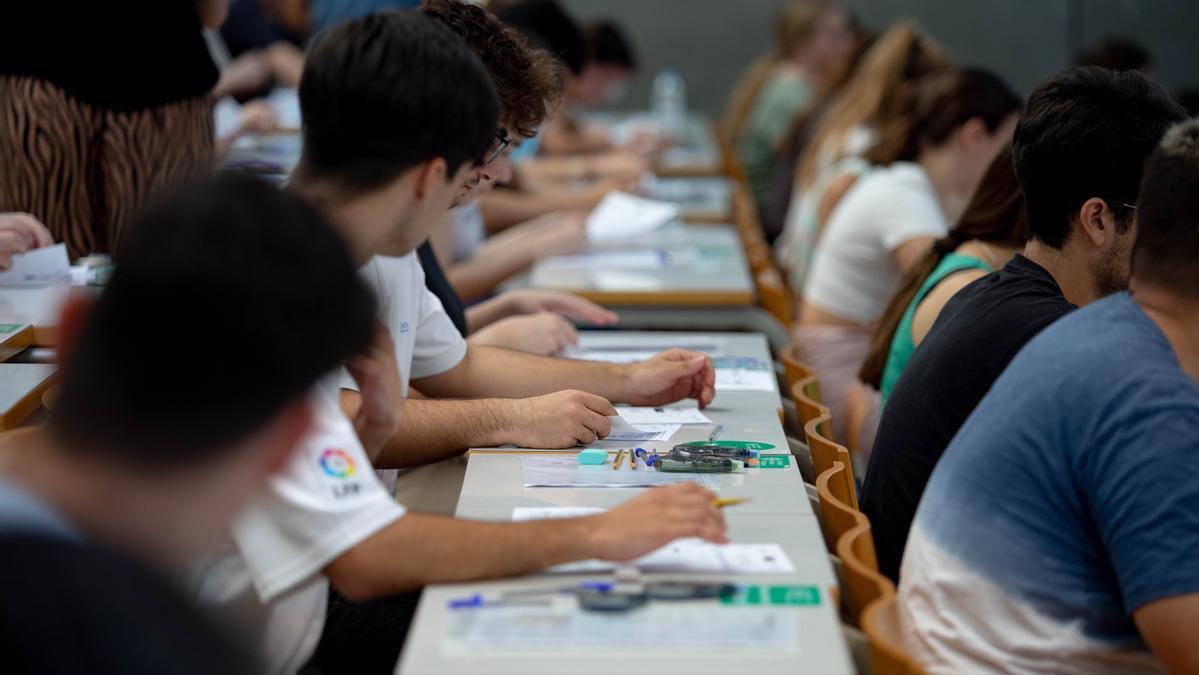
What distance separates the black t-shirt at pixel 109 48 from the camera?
3119mm

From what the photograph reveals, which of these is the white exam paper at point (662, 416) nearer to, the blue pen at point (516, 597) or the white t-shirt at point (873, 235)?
the blue pen at point (516, 597)

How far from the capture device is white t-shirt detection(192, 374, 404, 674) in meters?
1.55

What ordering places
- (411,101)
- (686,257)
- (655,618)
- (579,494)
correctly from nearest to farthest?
(655,618), (411,101), (579,494), (686,257)

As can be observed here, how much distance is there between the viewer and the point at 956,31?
10031 millimetres

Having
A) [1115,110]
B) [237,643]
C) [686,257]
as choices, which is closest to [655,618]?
[237,643]

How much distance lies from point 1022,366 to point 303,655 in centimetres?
99

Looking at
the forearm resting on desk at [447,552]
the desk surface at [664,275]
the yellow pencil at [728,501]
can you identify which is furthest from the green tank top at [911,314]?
the forearm resting on desk at [447,552]

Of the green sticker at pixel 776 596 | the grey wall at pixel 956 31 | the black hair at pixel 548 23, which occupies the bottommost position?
the grey wall at pixel 956 31

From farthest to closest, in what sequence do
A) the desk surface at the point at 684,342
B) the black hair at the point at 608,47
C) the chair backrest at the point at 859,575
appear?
the black hair at the point at 608,47, the desk surface at the point at 684,342, the chair backrest at the point at 859,575

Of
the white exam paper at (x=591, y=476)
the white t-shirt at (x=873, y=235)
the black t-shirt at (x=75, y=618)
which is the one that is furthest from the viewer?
the white t-shirt at (x=873, y=235)

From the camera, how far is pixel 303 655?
1.66 meters

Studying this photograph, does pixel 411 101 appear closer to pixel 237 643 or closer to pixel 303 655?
pixel 303 655

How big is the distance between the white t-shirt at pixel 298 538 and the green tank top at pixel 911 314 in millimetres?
1422

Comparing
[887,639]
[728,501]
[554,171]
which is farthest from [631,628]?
[554,171]
